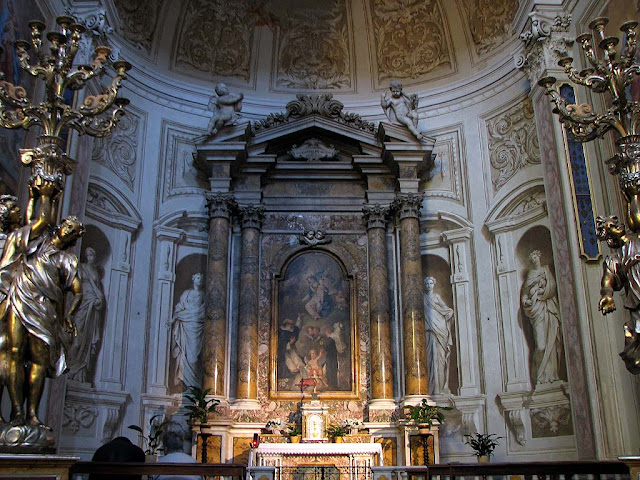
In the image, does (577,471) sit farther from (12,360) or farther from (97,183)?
(97,183)

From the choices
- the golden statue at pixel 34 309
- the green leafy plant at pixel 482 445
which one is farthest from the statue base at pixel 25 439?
the green leafy plant at pixel 482 445

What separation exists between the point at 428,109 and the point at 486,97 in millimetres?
1323

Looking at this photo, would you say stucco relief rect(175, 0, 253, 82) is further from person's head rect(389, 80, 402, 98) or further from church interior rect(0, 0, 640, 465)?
person's head rect(389, 80, 402, 98)

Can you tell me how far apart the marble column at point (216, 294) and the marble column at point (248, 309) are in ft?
0.98

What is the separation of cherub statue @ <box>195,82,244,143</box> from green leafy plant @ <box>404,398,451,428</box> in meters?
6.32

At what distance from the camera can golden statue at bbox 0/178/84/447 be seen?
5445 mm

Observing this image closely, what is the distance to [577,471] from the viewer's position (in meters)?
5.46

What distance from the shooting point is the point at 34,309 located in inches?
219

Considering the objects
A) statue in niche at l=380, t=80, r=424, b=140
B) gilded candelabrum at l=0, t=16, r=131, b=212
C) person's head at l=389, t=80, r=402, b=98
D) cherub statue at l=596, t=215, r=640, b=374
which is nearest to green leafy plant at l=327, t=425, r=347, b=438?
statue in niche at l=380, t=80, r=424, b=140

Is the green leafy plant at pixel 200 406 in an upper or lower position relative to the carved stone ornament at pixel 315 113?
lower

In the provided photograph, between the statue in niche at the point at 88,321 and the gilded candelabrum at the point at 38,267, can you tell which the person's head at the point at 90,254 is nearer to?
the statue in niche at the point at 88,321

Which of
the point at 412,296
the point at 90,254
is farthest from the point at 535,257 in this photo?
the point at 90,254

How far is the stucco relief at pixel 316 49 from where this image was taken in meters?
15.0

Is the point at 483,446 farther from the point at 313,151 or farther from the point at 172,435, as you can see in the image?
the point at 313,151
